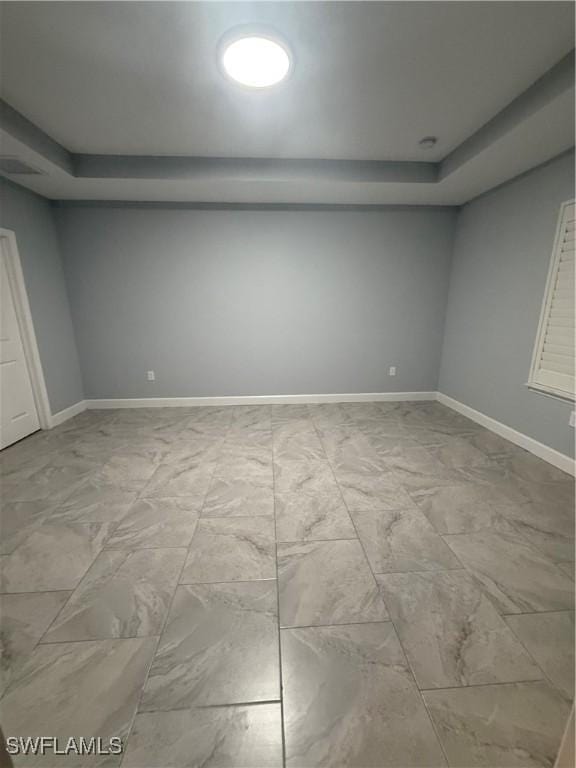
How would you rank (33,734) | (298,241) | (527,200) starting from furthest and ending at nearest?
(298,241)
(527,200)
(33,734)

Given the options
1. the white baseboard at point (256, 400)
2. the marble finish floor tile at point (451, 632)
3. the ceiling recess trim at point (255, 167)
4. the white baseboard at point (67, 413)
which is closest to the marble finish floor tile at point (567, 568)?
the marble finish floor tile at point (451, 632)

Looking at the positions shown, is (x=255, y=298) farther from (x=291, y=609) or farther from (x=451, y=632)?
(x=451, y=632)

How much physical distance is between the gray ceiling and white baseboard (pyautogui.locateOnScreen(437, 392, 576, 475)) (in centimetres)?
239

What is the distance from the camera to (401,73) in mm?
1703

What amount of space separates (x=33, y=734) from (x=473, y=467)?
9.49 feet

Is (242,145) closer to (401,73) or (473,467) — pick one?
(401,73)

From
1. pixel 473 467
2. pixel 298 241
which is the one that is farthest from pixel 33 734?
pixel 298 241

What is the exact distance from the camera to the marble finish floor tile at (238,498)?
1968 mm

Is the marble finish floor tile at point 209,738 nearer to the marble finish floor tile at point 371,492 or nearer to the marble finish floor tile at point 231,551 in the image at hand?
the marble finish floor tile at point 231,551

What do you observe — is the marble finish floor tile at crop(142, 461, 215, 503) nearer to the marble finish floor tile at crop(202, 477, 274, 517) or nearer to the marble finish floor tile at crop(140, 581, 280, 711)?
the marble finish floor tile at crop(202, 477, 274, 517)

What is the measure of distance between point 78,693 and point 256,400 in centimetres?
313

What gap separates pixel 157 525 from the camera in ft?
6.09

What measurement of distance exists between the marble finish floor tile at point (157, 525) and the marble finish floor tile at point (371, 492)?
1082mm

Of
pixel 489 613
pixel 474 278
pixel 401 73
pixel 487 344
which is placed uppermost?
pixel 401 73
